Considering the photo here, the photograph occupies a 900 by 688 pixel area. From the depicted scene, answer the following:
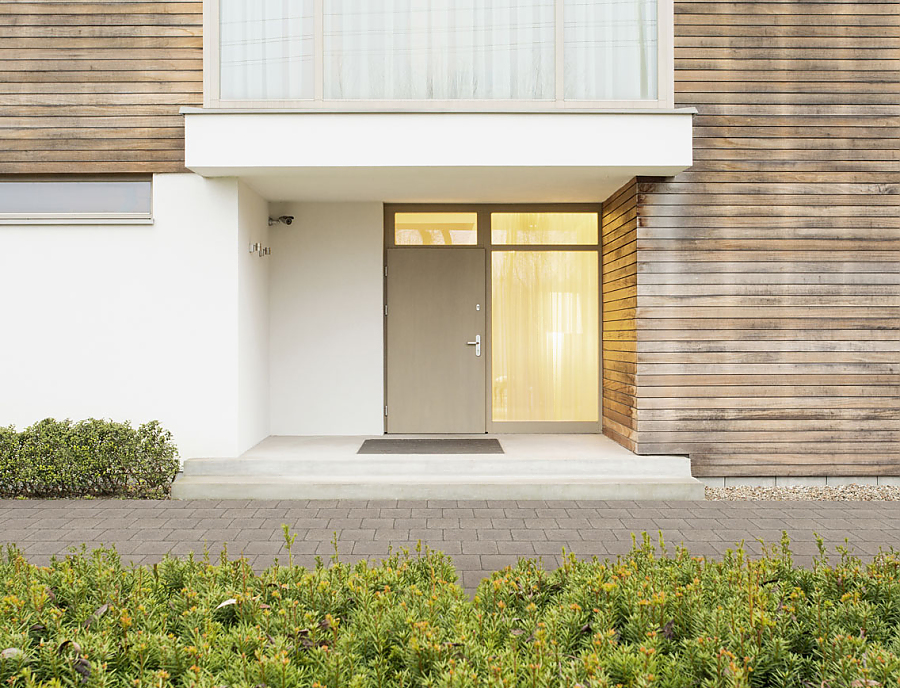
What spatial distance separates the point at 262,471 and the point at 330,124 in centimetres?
324

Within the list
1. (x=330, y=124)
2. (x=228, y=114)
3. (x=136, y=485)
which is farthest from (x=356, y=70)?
(x=136, y=485)

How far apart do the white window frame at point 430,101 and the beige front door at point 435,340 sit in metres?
2.33

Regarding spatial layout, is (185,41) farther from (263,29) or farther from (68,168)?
(68,168)

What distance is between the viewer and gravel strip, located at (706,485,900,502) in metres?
6.64

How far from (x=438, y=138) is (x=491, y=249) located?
2.34 m

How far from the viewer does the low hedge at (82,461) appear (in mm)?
6398

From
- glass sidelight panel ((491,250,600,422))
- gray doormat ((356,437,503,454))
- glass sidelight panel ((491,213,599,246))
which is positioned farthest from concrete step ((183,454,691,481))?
glass sidelight panel ((491,213,599,246))

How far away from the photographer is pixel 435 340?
28.1 ft

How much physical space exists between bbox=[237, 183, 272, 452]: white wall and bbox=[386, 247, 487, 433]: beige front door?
4.68 ft

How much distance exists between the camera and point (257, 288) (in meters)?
7.80

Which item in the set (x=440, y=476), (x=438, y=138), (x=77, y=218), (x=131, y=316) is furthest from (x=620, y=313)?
(x=77, y=218)

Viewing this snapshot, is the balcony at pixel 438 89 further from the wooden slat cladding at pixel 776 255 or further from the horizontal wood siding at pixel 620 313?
the horizontal wood siding at pixel 620 313

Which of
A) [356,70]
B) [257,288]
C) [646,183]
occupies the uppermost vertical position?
[356,70]

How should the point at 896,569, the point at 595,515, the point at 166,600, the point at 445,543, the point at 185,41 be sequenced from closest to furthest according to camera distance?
the point at 166,600
the point at 896,569
the point at 445,543
the point at 595,515
the point at 185,41
